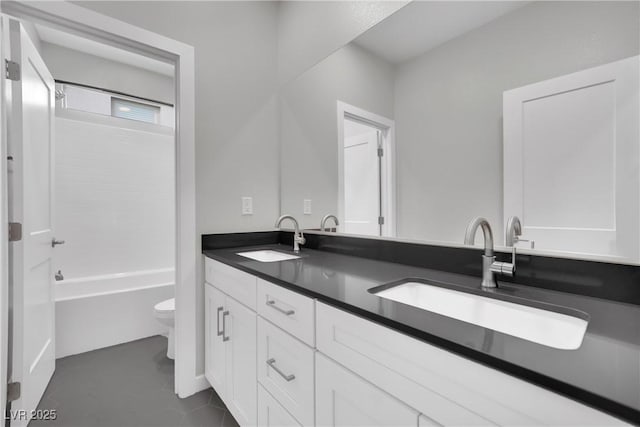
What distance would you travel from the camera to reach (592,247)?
826 millimetres

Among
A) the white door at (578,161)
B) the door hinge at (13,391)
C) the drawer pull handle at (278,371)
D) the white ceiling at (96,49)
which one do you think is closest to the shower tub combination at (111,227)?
the white ceiling at (96,49)

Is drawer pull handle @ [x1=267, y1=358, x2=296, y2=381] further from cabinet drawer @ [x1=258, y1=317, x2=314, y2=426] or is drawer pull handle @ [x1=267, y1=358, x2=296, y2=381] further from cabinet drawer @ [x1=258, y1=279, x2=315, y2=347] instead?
cabinet drawer @ [x1=258, y1=279, x2=315, y2=347]

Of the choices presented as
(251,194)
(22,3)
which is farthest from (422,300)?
(22,3)

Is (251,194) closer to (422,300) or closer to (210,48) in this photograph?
Result: (210,48)

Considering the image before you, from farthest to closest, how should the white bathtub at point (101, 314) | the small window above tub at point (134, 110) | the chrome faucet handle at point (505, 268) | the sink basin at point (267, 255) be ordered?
the small window above tub at point (134, 110) < the white bathtub at point (101, 314) < the sink basin at point (267, 255) < the chrome faucet handle at point (505, 268)

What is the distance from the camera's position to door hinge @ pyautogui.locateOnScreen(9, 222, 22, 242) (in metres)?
1.33

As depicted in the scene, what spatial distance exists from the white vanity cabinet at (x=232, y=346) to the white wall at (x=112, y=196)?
1781 mm

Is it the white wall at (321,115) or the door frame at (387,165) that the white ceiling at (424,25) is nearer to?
the white wall at (321,115)

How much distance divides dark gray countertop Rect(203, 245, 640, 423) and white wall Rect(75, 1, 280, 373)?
920 mm

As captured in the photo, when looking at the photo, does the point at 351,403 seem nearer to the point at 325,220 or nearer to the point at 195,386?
the point at 325,220

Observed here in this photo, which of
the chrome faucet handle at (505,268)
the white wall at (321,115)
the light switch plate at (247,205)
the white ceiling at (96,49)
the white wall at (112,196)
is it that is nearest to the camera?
the chrome faucet handle at (505,268)

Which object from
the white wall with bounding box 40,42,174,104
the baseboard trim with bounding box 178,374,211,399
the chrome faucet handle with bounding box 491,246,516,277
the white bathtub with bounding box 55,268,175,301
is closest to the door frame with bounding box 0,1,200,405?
the baseboard trim with bounding box 178,374,211,399

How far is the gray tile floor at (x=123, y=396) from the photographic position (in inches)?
57.8

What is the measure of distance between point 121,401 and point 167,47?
6.44ft
